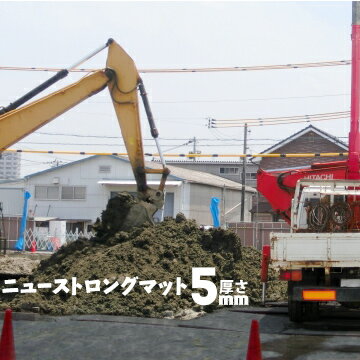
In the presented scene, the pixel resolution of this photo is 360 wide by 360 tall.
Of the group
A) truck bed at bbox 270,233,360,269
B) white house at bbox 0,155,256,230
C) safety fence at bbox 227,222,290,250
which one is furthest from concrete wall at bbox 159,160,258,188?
truck bed at bbox 270,233,360,269

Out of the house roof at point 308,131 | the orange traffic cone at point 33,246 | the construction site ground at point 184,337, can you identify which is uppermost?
the house roof at point 308,131

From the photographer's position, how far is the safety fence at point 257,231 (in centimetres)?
2848

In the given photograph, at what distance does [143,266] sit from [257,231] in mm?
15247

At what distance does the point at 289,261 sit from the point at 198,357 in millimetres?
2413

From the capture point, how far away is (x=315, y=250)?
10312 mm

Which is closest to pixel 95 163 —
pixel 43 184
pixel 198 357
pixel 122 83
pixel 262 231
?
pixel 43 184

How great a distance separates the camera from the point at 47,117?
1542cm

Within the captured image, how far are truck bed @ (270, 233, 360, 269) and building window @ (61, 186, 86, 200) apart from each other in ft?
127

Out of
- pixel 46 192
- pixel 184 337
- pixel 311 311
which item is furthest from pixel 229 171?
pixel 184 337

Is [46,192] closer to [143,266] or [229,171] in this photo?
[229,171]

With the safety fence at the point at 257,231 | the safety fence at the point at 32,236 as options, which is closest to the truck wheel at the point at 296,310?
the safety fence at the point at 257,231

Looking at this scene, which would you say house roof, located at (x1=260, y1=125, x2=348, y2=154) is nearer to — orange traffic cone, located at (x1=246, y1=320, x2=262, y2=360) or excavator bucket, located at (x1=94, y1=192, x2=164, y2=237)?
excavator bucket, located at (x1=94, y1=192, x2=164, y2=237)

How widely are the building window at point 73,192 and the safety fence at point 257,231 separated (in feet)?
68.5

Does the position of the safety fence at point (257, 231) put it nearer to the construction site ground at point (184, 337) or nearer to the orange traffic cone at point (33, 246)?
the orange traffic cone at point (33, 246)
